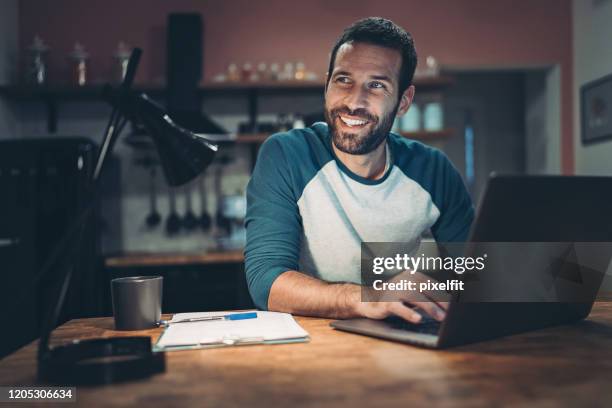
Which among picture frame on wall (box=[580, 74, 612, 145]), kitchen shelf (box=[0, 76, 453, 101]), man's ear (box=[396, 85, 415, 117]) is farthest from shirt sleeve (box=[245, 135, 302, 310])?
picture frame on wall (box=[580, 74, 612, 145])

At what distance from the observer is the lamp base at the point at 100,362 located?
689 mm

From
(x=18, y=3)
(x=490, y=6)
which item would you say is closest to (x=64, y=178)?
(x=18, y=3)

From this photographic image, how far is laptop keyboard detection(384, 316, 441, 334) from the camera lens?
88 centimetres

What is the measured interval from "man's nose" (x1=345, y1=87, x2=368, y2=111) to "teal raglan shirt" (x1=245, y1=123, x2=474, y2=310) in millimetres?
145

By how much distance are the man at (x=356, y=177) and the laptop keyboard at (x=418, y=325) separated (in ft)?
1.50

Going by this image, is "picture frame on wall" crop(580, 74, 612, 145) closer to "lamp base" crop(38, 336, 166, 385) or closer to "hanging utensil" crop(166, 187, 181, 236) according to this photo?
"hanging utensil" crop(166, 187, 181, 236)

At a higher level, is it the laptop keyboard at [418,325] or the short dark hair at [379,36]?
the short dark hair at [379,36]

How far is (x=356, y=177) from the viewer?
1.55 m

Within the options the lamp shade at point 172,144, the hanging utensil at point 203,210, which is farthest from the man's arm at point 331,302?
the hanging utensil at point 203,210

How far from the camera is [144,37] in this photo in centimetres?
395

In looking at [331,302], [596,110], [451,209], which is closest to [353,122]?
[451,209]

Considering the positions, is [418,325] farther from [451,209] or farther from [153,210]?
[153,210]

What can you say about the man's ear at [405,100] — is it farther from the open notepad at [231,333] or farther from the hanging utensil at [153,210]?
the hanging utensil at [153,210]

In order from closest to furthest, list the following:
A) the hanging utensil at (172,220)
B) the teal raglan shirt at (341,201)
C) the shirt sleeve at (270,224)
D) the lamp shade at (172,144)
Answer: the lamp shade at (172,144) → the shirt sleeve at (270,224) → the teal raglan shirt at (341,201) → the hanging utensil at (172,220)
